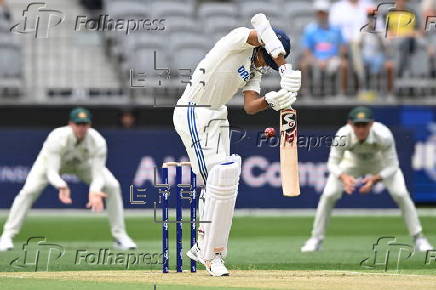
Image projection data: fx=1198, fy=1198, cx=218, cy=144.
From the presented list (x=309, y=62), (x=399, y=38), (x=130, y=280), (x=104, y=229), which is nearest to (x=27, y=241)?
(x=104, y=229)

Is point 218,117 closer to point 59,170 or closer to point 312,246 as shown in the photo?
point 312,246

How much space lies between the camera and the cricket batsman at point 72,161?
46.0 feet

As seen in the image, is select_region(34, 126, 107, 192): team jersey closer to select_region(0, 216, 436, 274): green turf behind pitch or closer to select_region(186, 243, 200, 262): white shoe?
select_region(0, 216, 436, 274): green turf behind pitch

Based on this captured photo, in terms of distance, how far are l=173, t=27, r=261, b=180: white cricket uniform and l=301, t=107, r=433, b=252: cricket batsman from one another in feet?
14.1

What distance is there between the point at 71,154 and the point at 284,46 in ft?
19.0

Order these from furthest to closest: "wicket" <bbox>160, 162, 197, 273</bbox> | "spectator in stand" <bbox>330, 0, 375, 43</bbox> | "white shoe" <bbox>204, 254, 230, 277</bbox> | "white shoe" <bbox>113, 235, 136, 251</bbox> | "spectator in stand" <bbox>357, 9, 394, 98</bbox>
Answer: "spectator in stand" <bbox>330, 0, 375, 43</bbox> → "spectator in stand" <bbox>357, 9, 394, 98</bbox> → "white shoe" <bbox>113, 235, 136, 251</bbox> → "wicket" <bbox>160, 162, 197, 273</bbox> → "white shoe" <bbox>204, 254, 230, 277</bbox>

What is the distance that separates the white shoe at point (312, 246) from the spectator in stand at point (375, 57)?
6.62 metres

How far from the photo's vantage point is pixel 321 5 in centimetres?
2014

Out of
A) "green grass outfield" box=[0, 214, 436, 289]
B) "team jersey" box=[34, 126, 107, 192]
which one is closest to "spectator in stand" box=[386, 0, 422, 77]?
"green grass outfield" box=[0, 214, 436, 289]

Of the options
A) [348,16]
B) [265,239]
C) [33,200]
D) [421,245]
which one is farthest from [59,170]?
[348,16]

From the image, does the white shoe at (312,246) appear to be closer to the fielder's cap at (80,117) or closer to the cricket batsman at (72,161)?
the cricket batsman at (72,161)

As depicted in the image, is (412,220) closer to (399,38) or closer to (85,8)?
(399,38)

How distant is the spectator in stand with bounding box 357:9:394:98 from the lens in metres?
20.0

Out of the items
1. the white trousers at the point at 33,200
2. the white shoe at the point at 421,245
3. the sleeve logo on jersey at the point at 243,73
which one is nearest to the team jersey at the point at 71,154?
the white trousers at the point at 33,200
